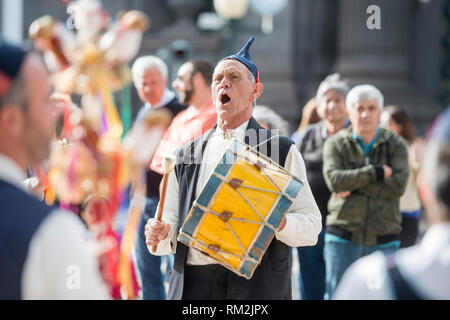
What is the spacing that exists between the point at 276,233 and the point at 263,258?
0.17 metres

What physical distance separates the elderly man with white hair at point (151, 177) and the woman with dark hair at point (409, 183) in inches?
78.8

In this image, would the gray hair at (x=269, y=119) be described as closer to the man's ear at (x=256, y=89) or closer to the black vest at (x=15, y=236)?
the man's ear at (x=256, y=89)

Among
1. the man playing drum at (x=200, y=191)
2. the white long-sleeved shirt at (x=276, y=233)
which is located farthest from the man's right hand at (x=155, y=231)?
the white long-sleeved shirt at (x=276, y=233)

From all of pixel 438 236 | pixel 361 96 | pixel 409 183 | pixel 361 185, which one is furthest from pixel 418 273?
pixel 409 183

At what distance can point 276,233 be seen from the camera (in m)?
3.68

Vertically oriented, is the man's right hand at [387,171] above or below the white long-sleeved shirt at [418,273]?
above

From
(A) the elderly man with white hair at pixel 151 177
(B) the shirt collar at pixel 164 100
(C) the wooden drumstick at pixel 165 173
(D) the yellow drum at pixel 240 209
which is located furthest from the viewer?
(B) the shirt collar at pixel 164 100

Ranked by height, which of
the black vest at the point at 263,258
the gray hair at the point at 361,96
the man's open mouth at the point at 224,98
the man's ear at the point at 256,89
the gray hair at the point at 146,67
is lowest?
the black vest at the point at 263,258

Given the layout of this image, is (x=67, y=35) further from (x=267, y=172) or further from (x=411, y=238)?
(x=411, y=238)

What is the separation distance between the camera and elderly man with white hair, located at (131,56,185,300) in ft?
20.2

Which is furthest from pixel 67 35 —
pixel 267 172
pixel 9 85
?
pixel 9 85

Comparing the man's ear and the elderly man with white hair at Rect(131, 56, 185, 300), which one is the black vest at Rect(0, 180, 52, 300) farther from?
the elderly man with white hair at Rect(131, 56, 185, 300)

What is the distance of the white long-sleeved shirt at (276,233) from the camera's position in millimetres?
3703

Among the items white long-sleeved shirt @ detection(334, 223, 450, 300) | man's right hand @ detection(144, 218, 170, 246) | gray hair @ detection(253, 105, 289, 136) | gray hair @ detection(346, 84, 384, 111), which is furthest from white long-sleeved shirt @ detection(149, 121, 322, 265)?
gray hair @ detection(253, 105, 289, 136)
